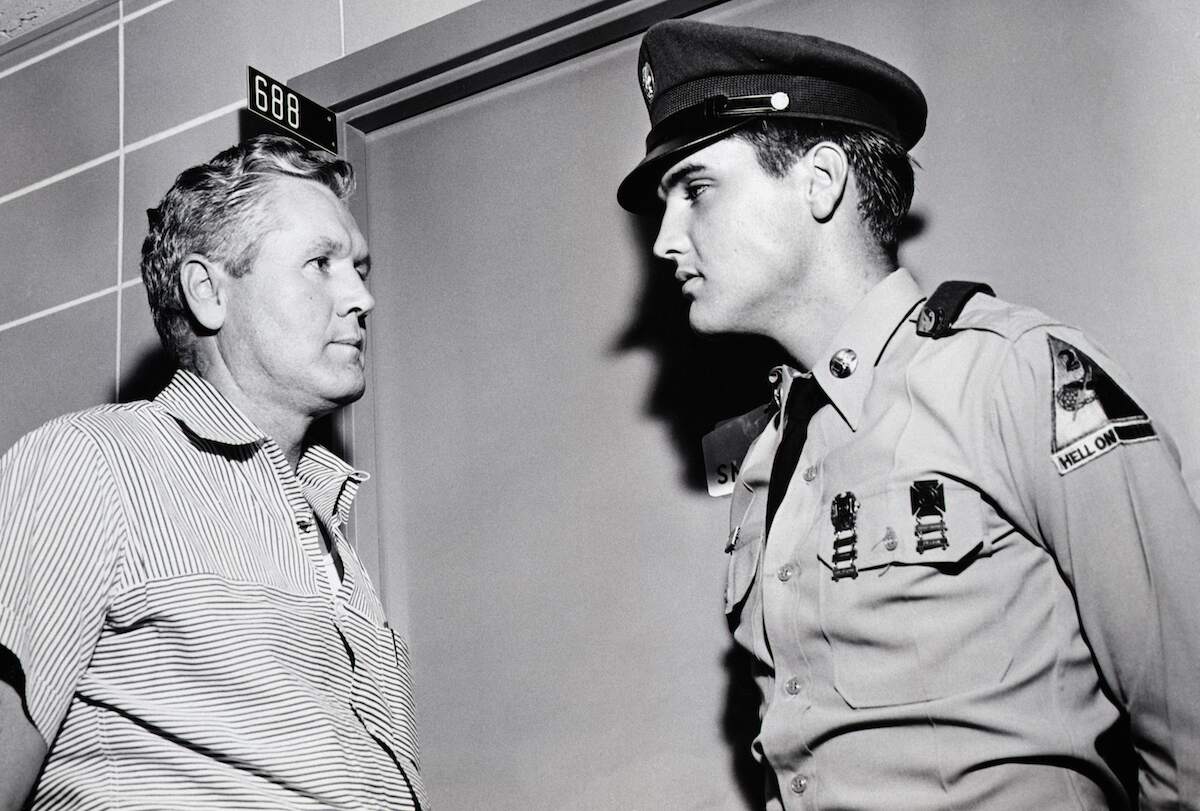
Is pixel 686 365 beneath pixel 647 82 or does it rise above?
beneath

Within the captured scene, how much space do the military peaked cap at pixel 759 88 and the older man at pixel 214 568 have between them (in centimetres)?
55

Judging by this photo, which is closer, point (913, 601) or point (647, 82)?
point (913, 601)

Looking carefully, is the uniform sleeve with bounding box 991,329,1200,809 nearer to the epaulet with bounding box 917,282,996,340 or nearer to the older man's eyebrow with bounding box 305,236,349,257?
the epaulet with bounding box 917,282,996,340

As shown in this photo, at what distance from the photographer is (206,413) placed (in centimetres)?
170

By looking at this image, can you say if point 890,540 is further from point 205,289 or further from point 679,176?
point 205,289

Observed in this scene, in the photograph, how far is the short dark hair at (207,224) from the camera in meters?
1.83

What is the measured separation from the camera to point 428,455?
2371mm

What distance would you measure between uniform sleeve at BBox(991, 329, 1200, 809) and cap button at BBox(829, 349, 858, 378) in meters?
0.26

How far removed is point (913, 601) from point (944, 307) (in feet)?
1.29

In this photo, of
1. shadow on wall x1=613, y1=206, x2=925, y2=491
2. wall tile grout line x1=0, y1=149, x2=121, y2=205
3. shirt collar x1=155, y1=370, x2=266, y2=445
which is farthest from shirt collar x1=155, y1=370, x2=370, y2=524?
wall tile grout line x1=0, y1=149, x2=121, y2=205

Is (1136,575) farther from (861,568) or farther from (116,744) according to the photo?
(116,744)

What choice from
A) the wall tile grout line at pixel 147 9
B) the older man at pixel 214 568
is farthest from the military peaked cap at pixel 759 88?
the wall tile grout line at pixel 147 9

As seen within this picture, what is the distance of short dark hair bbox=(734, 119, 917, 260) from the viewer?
67.7 inches

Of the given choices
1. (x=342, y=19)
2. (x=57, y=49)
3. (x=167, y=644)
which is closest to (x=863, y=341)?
(x=167, y=644)
